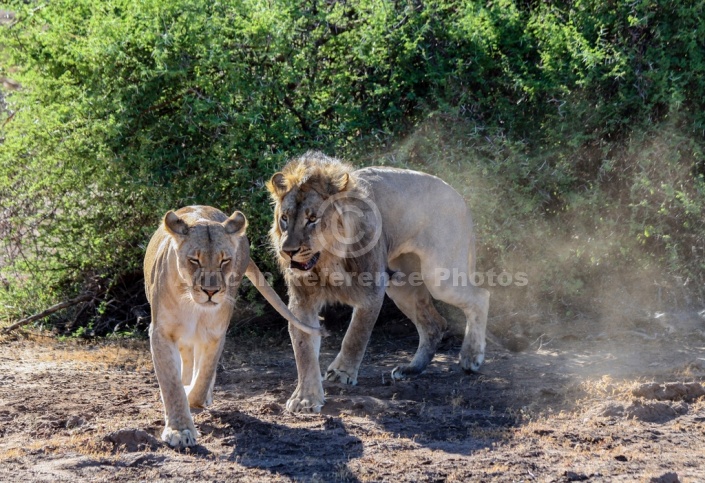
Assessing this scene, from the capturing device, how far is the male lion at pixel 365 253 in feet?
19.1

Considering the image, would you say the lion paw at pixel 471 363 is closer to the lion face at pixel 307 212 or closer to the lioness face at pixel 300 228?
the lion face at pixel 307 212

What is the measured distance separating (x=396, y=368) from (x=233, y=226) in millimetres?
2286

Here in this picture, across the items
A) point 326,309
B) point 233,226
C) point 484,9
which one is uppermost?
point 484,9

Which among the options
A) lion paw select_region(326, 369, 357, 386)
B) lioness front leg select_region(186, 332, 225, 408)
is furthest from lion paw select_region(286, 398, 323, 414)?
lion paw select_region(326, 369, 357, 386)

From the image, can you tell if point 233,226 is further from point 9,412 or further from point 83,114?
point 83,114

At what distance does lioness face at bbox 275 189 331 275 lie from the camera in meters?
5.71

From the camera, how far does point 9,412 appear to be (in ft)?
19.0

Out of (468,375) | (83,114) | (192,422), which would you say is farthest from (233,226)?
(83,114)

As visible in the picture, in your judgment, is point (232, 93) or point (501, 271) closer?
point (232, 93)

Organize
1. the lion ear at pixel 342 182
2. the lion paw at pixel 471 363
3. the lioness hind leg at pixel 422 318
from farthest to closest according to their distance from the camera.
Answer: the lioness hind leg at pixel 422 318
the lion paw at pixel 471 363
the lion ear at pixel 342 182

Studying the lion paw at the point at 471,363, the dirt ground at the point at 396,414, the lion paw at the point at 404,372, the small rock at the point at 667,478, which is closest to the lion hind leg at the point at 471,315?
the lion paw at the point at 471,363

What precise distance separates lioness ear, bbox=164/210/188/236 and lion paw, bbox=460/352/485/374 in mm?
2804

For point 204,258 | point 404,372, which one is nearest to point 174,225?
point 204,258

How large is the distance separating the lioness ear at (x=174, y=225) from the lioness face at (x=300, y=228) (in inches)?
33.2
